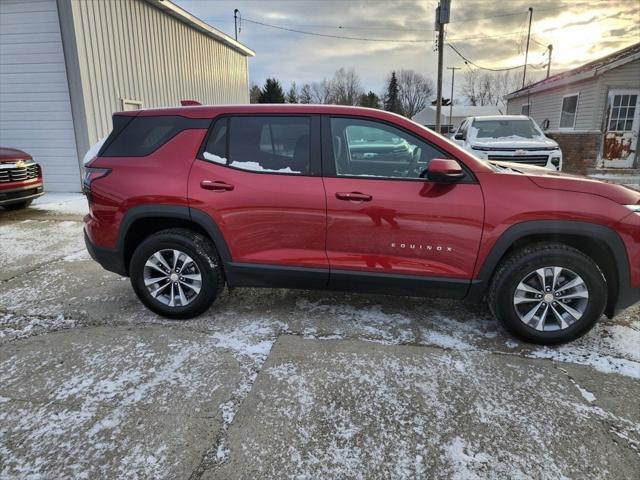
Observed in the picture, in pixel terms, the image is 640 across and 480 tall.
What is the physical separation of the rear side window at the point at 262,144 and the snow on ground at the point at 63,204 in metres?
6.18

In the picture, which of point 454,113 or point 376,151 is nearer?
point 376,151

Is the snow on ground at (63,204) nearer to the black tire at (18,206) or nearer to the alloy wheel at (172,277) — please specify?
the black tire at (18,206)

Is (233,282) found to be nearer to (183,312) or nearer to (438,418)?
(183,312)

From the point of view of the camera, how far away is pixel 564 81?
1482 cm

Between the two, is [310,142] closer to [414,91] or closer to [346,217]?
[346,217]

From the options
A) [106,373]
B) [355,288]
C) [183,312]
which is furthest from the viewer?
[183,312]

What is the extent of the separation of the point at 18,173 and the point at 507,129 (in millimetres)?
10686

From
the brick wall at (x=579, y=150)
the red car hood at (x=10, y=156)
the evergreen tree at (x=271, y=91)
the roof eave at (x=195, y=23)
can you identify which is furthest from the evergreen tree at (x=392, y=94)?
the red car hood at (x=10, y=156)

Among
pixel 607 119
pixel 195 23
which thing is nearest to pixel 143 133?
pixel 195 23

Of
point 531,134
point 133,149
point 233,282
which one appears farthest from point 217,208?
point 531,134

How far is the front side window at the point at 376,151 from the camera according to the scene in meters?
3.13

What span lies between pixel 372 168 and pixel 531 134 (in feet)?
28.7

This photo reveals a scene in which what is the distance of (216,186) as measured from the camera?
129 inches

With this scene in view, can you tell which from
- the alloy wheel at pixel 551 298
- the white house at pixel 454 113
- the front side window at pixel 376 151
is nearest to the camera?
the alloy wheel at pixel 551 298
